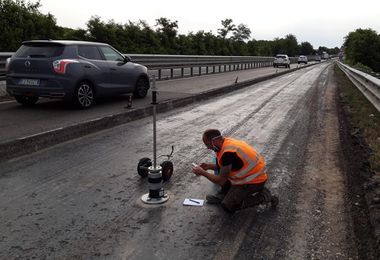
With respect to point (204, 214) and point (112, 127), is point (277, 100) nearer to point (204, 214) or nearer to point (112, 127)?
point (112, 127)

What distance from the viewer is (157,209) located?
428 centimetres

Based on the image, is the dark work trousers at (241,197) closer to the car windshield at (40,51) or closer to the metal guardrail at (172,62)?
the car windshield at (40,51)

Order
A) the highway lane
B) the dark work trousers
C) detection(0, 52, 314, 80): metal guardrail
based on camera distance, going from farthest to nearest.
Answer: detection(0, 52, 314, 80): metal guardrail < the highway lane < the dark work trousers

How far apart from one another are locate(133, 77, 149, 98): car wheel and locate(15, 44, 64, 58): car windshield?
121 inches

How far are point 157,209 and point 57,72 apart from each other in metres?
5.76

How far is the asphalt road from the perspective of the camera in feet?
11.3

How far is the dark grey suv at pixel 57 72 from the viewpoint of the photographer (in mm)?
8992

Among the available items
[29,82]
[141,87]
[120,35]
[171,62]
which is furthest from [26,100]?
[120,35]

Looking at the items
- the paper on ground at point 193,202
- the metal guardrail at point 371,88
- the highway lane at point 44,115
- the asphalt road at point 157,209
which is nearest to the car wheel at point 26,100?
the highway lane at point 44,115

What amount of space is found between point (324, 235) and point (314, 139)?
4152 mm

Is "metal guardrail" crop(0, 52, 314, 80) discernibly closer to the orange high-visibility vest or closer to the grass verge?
the orange high-visibility vest

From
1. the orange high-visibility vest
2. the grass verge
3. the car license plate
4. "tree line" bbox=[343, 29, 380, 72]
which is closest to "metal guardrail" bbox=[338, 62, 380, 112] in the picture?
the grass verge

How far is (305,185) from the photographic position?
5082mm

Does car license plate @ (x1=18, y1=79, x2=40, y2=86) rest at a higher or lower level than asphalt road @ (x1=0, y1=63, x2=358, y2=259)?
higher
